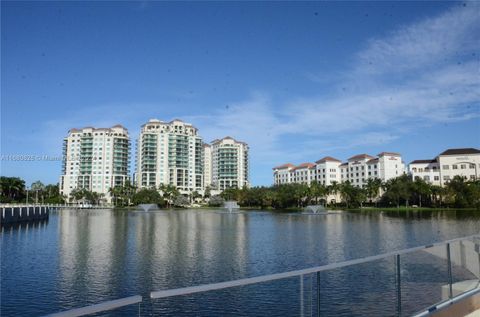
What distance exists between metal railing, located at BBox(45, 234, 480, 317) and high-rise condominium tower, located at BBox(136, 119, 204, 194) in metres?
174

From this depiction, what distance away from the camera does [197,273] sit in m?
20.6

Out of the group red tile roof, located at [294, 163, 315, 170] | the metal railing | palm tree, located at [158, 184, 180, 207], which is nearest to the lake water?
the metal railing

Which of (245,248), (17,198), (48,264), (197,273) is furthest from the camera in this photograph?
(17,198)

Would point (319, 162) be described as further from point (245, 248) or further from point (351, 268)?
point (351, 268)

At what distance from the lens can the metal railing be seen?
3662mm

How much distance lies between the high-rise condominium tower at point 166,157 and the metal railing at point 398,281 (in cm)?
17381

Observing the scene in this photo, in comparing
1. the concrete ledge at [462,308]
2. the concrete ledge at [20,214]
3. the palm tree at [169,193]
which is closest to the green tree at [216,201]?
the palm tree at [169,193]

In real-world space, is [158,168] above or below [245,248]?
above

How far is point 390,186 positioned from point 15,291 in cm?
11230

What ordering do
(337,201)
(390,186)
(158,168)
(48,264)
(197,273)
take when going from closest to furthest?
(197,273) → (48,264) → (390,186) → (337,201) → (158,168)

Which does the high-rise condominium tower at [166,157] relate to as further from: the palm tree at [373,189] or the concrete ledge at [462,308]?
the concrete ledge at [462,308]

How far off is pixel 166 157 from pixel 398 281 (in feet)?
585

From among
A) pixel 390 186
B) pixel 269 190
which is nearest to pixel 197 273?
pixel 390 186

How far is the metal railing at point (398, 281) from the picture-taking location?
3.66 m
